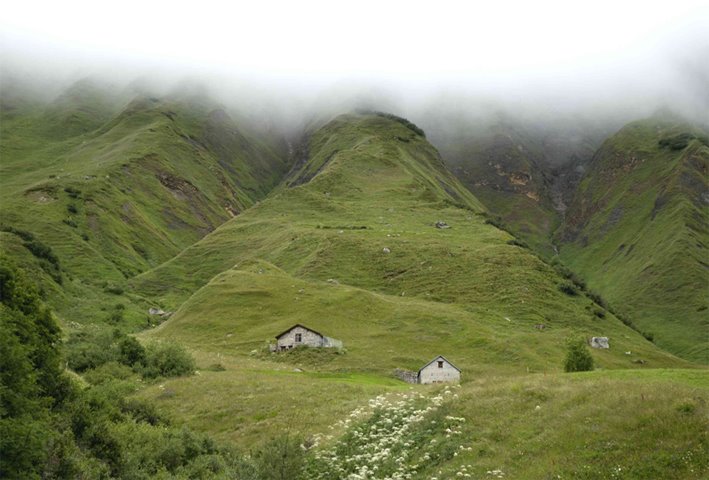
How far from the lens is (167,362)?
57656mm

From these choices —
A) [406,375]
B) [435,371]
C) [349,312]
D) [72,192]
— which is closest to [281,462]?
[435,371]

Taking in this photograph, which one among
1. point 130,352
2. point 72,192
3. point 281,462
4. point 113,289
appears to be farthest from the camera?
point 72,192

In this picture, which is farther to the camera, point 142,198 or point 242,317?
point 142,198

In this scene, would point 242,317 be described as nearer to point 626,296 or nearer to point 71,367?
point 71,367

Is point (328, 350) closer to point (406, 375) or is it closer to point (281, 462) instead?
point (406, 375)

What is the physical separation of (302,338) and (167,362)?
25418mm

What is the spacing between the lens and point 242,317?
95.3 metres

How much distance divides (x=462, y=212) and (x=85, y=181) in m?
108

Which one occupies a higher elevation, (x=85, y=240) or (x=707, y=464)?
(x=85, y=240)

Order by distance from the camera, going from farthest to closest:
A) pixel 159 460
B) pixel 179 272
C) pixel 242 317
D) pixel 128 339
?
pixel 179 272 < pixel 242 317 < pixel 128 339 < pixel 159 460

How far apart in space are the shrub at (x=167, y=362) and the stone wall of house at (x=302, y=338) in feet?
71.0

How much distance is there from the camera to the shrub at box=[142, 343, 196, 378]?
5634 cm

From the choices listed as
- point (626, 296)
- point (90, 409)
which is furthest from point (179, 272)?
point (626, 296)

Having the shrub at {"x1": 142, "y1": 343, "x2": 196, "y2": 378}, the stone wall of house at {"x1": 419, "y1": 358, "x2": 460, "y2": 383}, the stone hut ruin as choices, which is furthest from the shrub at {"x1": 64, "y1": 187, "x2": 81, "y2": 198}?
the stone wall of house at {"x1": 419, "y1": 358, "x2": 460, "y2": 383}
